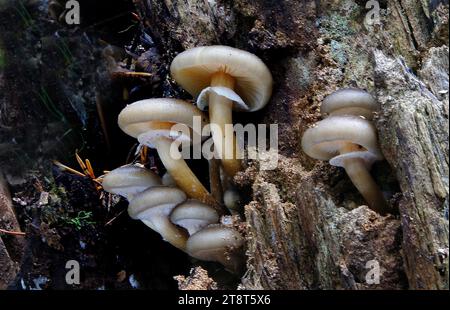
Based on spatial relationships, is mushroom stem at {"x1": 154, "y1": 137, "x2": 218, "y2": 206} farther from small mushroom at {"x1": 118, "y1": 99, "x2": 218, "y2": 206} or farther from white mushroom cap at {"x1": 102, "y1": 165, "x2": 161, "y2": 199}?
white mushroom cap at {"x1": 102, "y1": 165, "x2": 161, "y2": 199}

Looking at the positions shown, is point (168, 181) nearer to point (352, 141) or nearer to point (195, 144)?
point (195, 144)

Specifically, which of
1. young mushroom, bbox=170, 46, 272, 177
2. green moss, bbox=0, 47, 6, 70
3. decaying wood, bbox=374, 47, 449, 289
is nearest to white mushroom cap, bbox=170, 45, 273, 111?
young mushroom, bbox=170, 46, 272, 177

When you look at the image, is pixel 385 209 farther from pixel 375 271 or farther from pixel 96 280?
pixel 96 280

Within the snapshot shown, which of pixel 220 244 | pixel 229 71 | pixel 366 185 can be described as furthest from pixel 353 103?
pixel 220 244

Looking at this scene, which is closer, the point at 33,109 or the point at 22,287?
the point at 22,287
